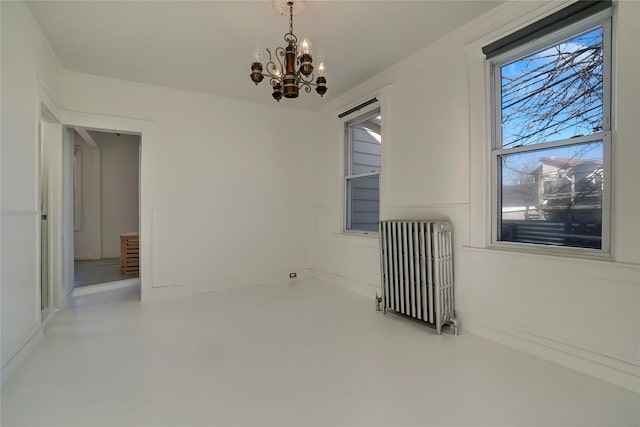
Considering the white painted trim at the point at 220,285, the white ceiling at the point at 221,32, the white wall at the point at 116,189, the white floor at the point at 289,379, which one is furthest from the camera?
the white wall at the point at 116,189

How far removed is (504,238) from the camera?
2.50m

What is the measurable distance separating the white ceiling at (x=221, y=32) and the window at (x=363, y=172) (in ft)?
2.34

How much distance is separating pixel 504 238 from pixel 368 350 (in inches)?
55.0

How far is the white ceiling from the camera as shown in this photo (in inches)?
91.8

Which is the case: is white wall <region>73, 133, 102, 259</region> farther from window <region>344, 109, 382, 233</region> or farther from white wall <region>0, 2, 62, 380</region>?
window <region>344, 109, 382, 233</region>

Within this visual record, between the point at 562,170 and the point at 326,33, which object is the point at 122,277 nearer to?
the point at 326,33

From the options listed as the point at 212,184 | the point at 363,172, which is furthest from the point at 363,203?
the point at 212,184

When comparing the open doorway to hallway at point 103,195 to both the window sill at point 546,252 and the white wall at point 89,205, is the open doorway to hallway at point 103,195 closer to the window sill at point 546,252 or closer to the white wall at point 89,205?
the white wall at point 89,205

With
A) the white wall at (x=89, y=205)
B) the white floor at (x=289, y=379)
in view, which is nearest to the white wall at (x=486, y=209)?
the white floor at (x=289, y=379)

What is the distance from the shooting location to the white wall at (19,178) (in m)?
1.95

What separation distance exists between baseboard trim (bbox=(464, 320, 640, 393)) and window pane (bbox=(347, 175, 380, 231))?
1805 millimetres

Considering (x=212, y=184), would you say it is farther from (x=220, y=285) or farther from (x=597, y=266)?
(x=597, y=266)

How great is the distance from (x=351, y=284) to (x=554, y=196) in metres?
2.45

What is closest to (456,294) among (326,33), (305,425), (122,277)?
(305,425)
